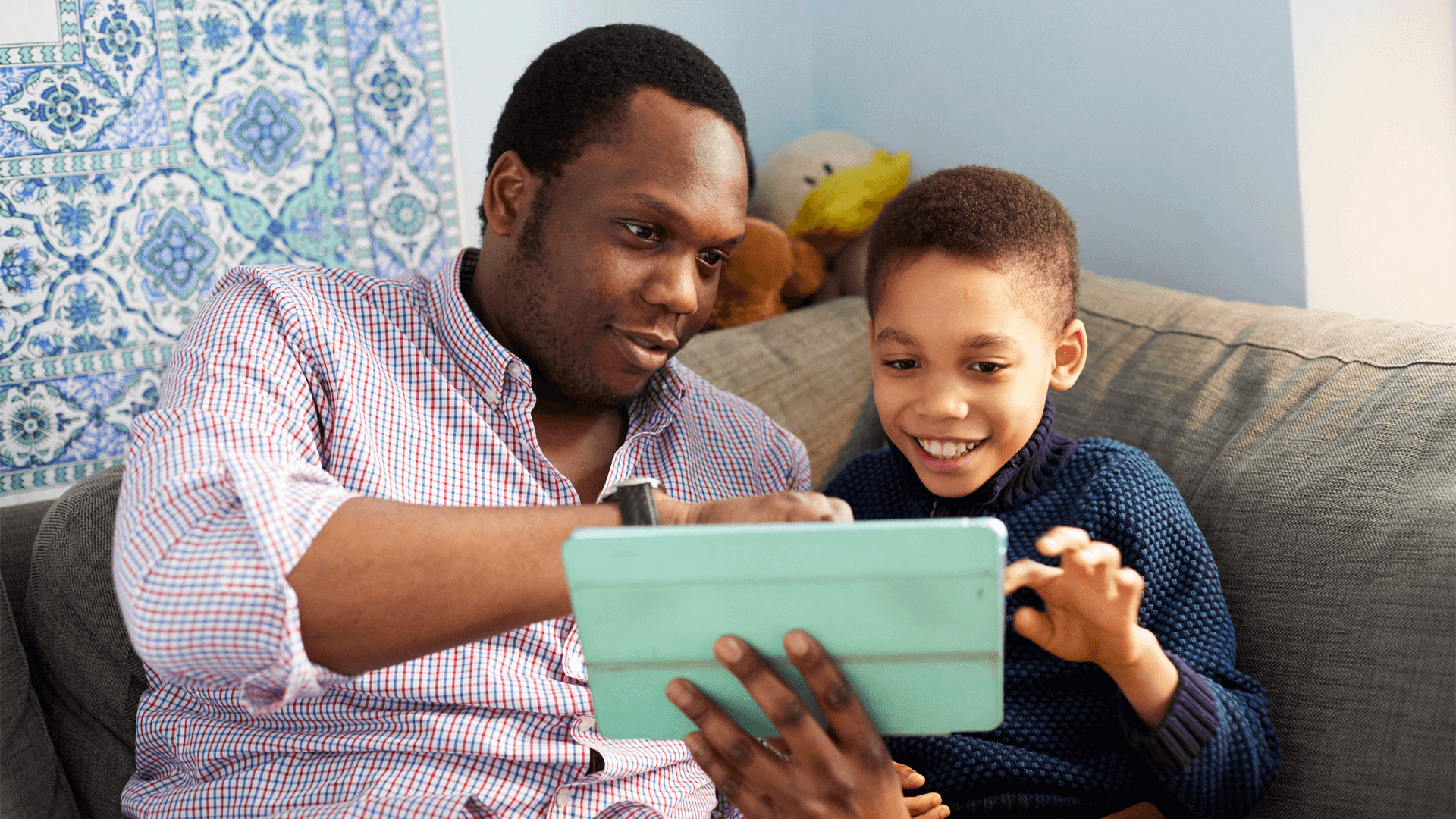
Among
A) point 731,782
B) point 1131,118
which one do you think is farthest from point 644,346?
point 1131,118

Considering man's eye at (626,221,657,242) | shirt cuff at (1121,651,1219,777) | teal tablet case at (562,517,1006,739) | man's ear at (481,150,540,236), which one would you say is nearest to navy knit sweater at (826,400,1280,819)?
shirt cuff at (1121,651,1219,777)

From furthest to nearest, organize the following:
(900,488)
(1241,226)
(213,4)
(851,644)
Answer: (213,4), (1241,226), (900,488), (851,644)

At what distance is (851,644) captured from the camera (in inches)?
27.1

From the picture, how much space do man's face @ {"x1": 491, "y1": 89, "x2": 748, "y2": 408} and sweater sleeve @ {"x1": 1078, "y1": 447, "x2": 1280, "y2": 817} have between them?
47cm

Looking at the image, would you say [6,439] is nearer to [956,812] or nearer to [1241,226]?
[956,812]

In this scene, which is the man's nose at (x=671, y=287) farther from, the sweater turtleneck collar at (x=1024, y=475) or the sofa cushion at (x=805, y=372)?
the sofa cushion at (x=805, y=372)

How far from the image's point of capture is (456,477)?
1.06 m

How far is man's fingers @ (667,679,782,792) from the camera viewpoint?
724 millimetres

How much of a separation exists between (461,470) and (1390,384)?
3.14 feet

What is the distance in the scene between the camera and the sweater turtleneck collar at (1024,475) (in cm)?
110

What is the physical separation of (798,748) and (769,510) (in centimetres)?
17

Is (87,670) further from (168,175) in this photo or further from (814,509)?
(814,509)

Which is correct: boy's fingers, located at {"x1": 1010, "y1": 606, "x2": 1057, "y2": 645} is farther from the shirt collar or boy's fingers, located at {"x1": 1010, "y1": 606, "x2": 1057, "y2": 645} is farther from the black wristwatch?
the shirt collar

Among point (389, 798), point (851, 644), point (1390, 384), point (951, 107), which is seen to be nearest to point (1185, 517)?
point (1390, 384)
